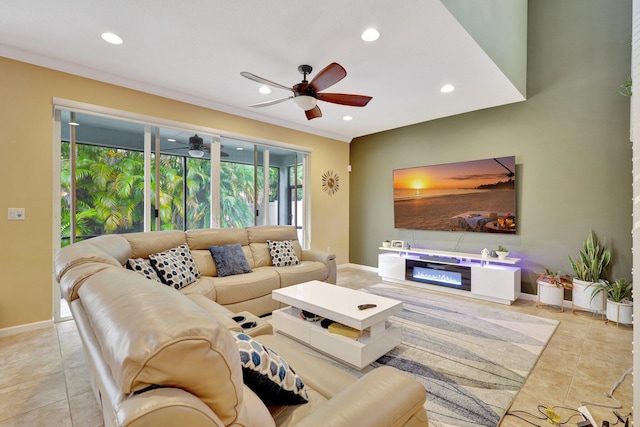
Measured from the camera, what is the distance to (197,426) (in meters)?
0.60

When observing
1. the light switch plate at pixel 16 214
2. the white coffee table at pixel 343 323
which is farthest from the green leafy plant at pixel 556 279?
the light switch plate at pixel 16 214

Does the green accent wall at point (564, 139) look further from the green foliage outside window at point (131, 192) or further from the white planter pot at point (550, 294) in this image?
the green foliage outside window at point (131, 192)

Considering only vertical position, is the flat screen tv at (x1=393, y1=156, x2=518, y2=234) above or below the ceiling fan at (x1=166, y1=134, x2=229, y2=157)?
below

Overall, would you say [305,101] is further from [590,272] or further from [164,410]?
[590,272]

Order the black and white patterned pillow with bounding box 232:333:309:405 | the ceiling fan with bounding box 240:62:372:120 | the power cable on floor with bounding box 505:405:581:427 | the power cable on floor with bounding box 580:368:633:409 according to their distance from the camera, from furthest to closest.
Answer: the ceiling fan with bounding box 240:62:372:120 < the power cable on floor with bounding box 580:368:633:409 < the power cable on floor with bounding box 505:405:581:427 < the black and white patterned pillow with bounding box 232:333:309:405

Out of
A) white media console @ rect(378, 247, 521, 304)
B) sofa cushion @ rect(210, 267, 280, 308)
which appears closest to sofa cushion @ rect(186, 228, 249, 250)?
sofa cushion @ rect(210, 267, 280, 308)

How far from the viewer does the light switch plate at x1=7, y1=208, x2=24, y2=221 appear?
2.87m

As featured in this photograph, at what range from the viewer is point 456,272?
437cm

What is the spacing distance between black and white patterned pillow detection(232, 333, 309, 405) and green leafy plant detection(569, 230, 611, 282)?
3981mm

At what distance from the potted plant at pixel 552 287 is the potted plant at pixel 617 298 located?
0.30 metres

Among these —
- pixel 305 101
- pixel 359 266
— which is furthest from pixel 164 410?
pixel 359 266

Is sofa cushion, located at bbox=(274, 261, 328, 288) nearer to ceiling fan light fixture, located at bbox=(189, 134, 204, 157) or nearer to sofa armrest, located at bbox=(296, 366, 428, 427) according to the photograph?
ceiling fan light fixture, located at bbox=(189, 134, 204, 157)

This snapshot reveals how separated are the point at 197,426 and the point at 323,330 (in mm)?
1928

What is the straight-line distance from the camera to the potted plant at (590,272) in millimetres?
3400
